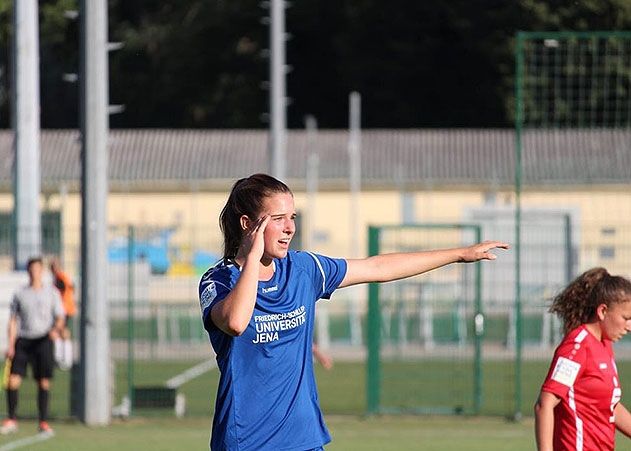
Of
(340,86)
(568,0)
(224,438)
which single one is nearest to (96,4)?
(224,438)

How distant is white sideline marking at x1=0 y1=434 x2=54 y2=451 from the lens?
14.2 meters

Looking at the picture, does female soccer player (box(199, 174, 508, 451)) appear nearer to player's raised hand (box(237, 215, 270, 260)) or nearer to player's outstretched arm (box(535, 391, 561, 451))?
player's raised hand (box(237, 215, 270, 260))

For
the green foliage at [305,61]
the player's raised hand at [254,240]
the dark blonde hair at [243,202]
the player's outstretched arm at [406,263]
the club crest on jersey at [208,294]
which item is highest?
the green foliage at [305,61]

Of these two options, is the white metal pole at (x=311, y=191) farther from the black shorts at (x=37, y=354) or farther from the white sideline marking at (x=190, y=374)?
the black shorts at (x=37, y=354)

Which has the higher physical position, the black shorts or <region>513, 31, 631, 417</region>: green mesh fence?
<region>513, 31, 631, 417</region>: green mesh fence

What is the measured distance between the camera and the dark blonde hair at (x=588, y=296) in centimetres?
680

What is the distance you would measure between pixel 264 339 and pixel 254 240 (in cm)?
38

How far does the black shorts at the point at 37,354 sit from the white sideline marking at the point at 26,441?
2.45 feet

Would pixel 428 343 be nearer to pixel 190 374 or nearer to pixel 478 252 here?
pixel 190 374

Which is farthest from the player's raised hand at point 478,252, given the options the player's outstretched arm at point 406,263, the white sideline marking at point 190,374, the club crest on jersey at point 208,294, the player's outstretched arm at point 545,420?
the white sideline marking at point 190,374

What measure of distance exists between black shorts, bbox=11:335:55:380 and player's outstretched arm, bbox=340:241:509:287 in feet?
34.0

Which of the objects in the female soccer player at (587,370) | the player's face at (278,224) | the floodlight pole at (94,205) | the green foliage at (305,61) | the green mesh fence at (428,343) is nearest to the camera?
the player's face at (278,224)

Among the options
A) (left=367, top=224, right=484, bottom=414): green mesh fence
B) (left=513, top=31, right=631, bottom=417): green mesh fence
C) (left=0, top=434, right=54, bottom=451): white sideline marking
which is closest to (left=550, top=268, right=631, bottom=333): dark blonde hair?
(left=0, top=434, right=54, bottom=451): white sideline marking

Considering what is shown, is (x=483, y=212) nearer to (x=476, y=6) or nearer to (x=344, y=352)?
(x=344, y=352)
